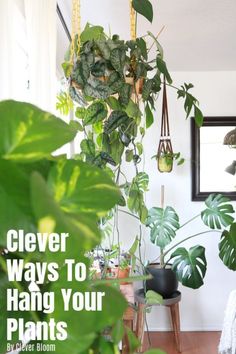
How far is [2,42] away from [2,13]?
11 cm

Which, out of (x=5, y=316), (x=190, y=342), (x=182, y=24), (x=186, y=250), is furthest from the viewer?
(x=190, y=342)

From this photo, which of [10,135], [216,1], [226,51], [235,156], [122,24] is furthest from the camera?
[235,156]

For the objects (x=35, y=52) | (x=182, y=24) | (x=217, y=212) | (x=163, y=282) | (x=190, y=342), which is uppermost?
(x=182, y=24)

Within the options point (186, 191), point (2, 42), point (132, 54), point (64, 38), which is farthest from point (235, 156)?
point (2, 42)

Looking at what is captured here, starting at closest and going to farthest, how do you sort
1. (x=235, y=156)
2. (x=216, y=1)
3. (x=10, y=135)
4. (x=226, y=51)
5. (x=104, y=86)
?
(x=10, y=135) < (x=104, y=86) < (x=216, y=1) < (x=226, y=51) < (x=235, y=156)

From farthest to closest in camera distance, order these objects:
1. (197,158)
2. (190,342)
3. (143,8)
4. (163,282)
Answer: (197,158)
(190,342)
(163,282)
(143,8)

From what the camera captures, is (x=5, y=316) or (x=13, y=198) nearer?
(x=13, y=198)

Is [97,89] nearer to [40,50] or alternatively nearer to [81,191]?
[40,50]

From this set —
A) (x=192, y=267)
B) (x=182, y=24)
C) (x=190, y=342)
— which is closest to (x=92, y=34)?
(x=182, y=24)

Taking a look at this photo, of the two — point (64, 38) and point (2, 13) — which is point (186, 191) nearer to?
point (64, 38)

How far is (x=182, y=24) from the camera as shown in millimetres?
2336

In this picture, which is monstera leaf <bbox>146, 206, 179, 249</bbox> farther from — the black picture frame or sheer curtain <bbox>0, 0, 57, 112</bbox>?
sheer curtain <bbox>0, 0, 57, 112</bbox>

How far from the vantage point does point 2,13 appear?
1.13 metres

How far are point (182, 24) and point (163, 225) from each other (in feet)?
5.31
